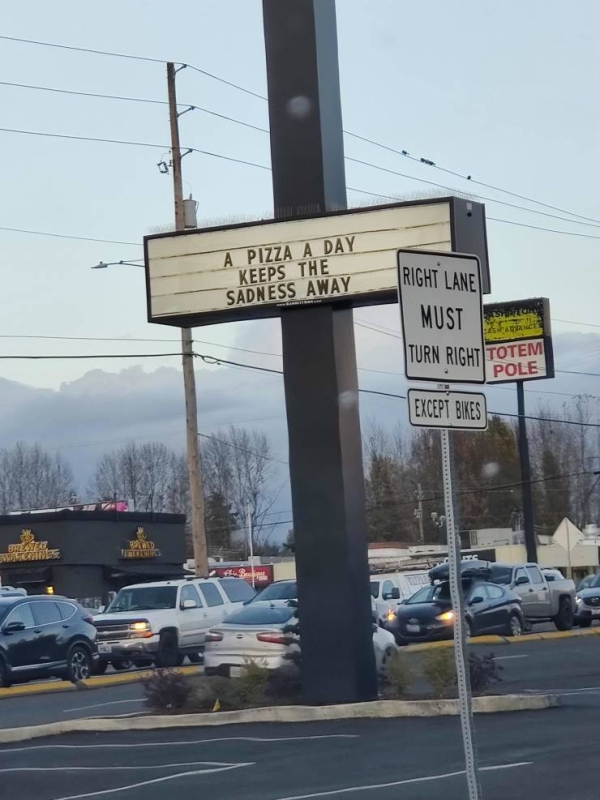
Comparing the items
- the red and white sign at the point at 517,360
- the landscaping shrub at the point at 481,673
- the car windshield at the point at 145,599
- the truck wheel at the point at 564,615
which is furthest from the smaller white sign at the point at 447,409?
the red and white sign at the point at 517,360

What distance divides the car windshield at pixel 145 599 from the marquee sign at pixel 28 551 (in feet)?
82.8

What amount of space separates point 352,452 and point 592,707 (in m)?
3.92

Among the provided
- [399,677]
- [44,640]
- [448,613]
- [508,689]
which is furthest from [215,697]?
[448,613]

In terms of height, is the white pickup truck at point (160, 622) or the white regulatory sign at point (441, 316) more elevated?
the white regulatory sign at point (441, 316)

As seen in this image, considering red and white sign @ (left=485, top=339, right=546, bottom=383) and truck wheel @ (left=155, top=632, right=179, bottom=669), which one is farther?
red and white sign @ (left=485, top=339, right=546, bottom=383)

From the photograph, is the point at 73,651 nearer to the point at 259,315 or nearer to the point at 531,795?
the point at 259,315

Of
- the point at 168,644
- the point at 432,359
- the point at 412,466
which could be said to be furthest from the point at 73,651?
the point at 412,466

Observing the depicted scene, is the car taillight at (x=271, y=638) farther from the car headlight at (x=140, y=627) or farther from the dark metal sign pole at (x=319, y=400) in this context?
the car headlight at (x=140, y=627)

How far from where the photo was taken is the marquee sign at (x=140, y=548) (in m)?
54.8

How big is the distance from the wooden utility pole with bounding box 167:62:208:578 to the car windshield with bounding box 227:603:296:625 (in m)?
10.8

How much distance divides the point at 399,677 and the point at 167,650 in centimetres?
1118

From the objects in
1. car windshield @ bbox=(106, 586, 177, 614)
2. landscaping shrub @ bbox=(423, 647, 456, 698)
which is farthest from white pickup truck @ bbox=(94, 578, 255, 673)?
landscaping shrub @ bbox=(423, 647, 456, 698)

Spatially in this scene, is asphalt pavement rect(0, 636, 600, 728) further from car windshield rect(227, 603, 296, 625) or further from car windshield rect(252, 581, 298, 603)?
car windshield rect(252, 581, 298, 603)

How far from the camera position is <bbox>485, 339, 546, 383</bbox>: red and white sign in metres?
45.2
